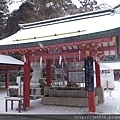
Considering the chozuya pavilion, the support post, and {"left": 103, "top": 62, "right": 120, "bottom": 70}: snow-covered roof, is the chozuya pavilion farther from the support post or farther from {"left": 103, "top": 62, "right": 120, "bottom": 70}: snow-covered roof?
{"left": 103, "top": 62, "right": 120, "bottom": 70}: snow-covered roof

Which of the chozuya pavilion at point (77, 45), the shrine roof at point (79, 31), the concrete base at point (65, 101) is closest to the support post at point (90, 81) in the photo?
the chozuya pavilion at point (77, 45)

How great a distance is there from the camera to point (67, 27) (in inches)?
393

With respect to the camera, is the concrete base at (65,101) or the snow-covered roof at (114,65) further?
the snow-covered roof at (114,65)

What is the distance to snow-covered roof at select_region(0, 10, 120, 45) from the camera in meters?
8.21

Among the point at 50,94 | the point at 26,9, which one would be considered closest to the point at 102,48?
the point at 50,94

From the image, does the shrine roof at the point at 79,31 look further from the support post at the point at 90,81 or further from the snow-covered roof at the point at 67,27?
the support post at the point at 90,81

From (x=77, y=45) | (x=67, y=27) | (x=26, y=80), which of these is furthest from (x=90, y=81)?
(x=26, y=80)

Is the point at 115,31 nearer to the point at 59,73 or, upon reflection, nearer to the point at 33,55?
the point at 33,55

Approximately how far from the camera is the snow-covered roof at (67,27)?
821 centimetres

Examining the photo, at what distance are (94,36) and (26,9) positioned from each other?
58.4ft

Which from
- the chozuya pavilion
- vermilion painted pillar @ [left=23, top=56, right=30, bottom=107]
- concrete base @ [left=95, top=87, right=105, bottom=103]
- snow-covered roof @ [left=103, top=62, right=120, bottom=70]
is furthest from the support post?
snow-covered roof @ [left=103, top=62, right=120, bottom=70]

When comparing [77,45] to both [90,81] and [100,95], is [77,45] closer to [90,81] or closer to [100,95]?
[90,81]

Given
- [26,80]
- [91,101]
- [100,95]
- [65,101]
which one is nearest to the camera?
[91,101]

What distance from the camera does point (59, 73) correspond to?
25344 mm
